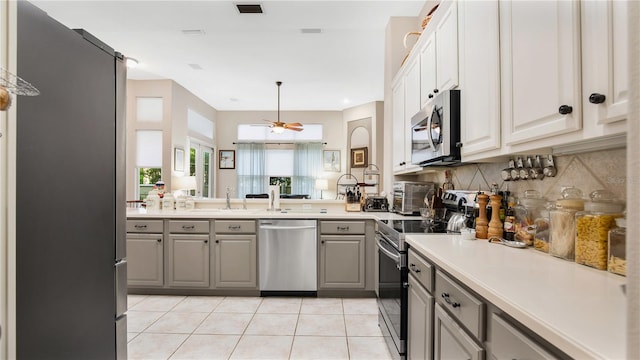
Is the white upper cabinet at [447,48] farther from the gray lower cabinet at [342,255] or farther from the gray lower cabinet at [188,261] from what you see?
the gray lower cabinet at [188,261]

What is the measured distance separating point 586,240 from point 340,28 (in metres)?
3.14

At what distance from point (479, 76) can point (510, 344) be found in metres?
1.22

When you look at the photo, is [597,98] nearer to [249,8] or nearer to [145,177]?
[249,8]

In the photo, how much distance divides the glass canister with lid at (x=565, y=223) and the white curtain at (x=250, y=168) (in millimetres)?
6931

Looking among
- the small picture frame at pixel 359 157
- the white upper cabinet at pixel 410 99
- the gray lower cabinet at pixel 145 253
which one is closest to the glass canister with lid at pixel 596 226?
the white upper cabinet at pixel 410 99

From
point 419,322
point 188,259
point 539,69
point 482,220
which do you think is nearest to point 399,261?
point 419,322

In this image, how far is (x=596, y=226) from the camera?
106 cm

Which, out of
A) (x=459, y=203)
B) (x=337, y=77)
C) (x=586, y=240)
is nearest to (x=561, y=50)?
(x=586, y=240)

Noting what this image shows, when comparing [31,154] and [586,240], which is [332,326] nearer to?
[586,240]

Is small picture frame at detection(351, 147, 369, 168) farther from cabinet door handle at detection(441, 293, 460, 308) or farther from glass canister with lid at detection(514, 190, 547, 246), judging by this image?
cabinet door handle at detection(441, 293, 460, 308)

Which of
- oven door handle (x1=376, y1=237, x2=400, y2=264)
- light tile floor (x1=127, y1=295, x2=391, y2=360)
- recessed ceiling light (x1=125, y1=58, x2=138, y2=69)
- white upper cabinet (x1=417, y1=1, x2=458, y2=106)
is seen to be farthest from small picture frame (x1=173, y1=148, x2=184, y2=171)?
white upper cabinet (x1=417, y1=1, x2=458, y2=106)

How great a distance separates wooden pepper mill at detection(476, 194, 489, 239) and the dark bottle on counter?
0.09 meters

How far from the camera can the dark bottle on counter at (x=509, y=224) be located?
1572 millimetres

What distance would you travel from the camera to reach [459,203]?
2180 millimetres
